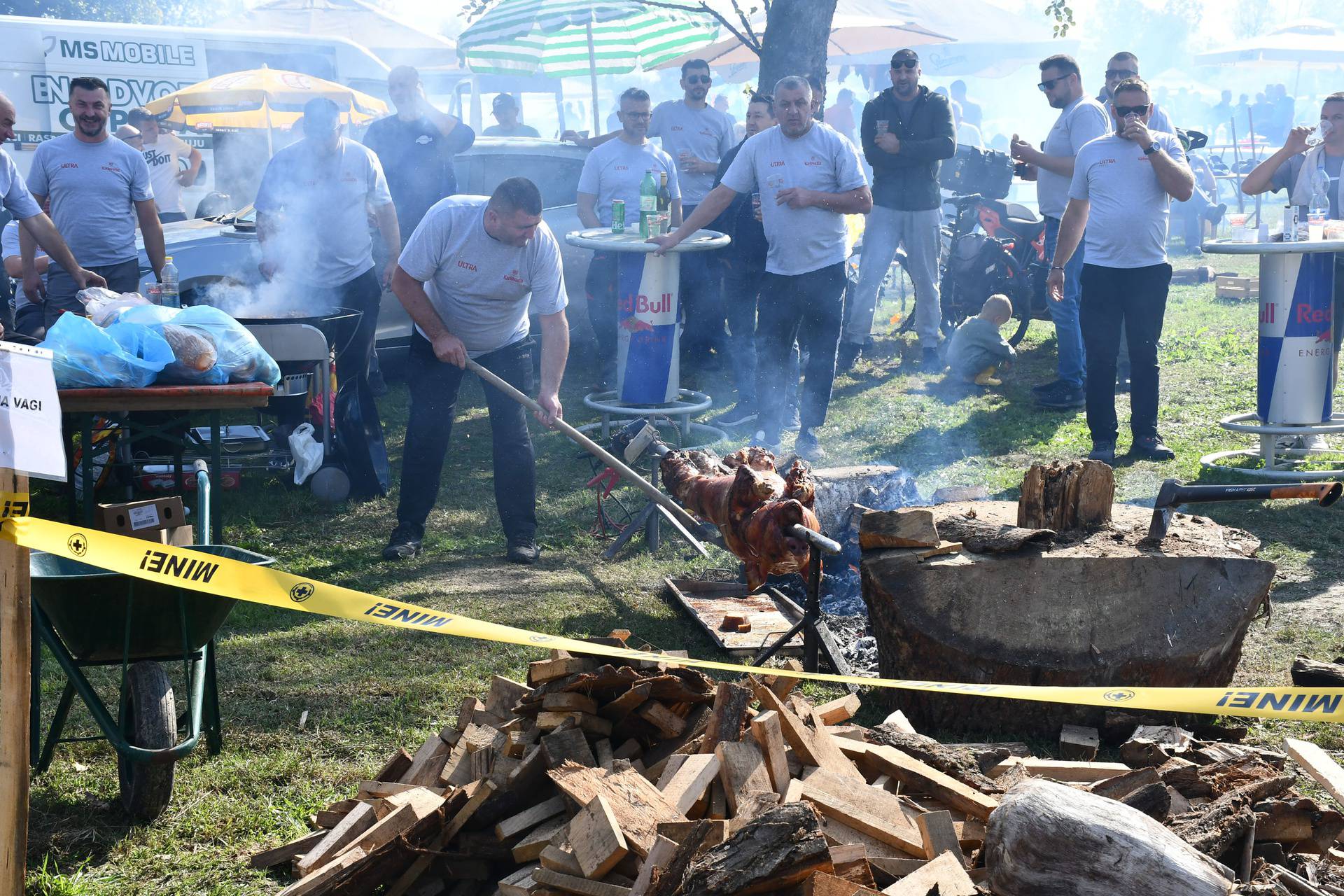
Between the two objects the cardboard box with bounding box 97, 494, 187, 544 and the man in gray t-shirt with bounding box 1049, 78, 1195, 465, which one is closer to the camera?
the cardboard box with bounding box 97, 494, 187, 544

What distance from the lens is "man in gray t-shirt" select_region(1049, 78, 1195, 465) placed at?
743 cm

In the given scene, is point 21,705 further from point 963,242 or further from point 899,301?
point 899,301

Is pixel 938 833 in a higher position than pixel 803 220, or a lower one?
lower

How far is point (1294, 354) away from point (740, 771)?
561 cm

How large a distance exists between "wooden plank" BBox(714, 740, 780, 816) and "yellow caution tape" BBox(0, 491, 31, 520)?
6.13ft

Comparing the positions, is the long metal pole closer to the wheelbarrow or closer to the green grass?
the green grass

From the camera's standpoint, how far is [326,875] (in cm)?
322

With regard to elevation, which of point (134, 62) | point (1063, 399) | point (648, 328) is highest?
point (134, 62)

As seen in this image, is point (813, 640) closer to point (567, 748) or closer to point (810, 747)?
point (810, 747)

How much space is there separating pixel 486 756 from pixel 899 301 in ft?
39.7

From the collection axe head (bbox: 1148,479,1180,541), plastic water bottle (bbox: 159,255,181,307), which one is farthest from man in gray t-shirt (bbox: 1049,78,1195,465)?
plastic water bottle (bbox: 159,255,181,307)

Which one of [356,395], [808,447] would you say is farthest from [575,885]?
[808,447]

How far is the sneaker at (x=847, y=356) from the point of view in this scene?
36.2 ft

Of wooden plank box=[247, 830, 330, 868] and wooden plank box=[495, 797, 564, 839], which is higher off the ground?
wooden plank box=[495, 797, 564, 839]
